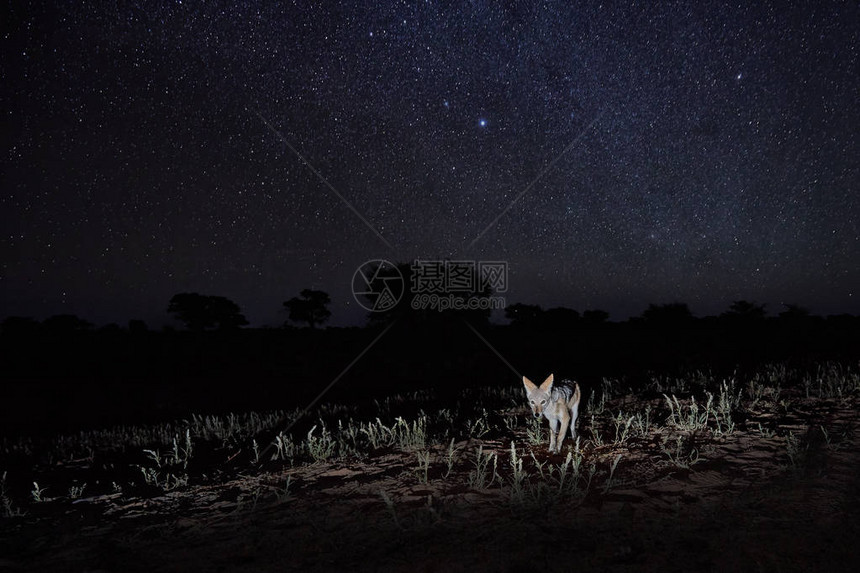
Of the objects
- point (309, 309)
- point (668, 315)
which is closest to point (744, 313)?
point (668, 315)

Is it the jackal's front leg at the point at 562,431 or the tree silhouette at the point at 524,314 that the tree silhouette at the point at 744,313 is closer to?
the tree silhouette at the point at 524,314

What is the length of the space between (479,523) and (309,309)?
5091 cm

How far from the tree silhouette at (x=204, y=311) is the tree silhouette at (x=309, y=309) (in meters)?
5.50

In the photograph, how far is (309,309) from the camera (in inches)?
2056

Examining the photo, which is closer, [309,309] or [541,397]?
[541,397]

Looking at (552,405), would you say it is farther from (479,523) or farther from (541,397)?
(479,523)

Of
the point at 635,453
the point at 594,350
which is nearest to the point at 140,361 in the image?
the point at 594,350

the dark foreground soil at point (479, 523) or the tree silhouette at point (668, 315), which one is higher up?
the tree silhouette at point (668, 315)

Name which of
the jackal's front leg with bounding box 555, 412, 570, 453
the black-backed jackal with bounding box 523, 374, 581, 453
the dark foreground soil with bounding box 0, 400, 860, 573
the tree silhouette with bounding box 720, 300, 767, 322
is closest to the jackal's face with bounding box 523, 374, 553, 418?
the black-backed jackal with bounding box 523, 374, 581, 453

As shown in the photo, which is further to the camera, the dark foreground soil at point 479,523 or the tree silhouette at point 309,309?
the tree silhouette at point 309,309

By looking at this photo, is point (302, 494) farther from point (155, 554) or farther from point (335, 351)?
point (335, 351)

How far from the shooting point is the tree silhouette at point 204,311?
4559 cm

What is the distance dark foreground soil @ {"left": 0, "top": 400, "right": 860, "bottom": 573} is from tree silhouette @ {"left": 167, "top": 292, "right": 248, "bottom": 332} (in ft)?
147

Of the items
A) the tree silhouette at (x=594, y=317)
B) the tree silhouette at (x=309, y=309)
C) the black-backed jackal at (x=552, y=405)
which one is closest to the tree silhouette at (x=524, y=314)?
the tree silhouette at (x=594, y=317)
